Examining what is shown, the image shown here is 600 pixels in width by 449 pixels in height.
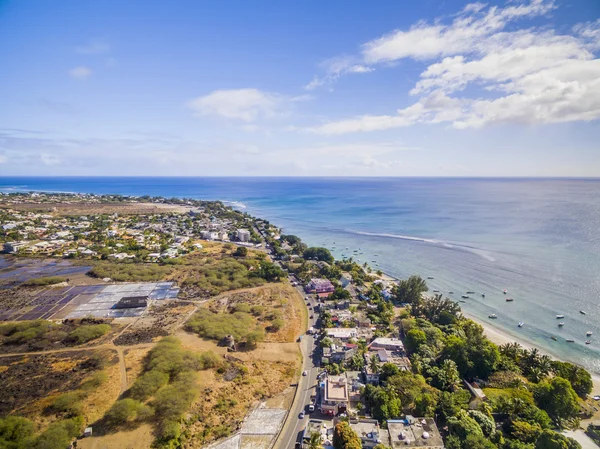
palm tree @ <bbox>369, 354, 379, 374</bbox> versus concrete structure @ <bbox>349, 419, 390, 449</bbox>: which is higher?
palm tree @ <bbox>369, 354, 379, 374</bbox>

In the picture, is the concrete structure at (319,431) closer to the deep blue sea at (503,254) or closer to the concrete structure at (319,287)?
the concrete structure at (319,287)

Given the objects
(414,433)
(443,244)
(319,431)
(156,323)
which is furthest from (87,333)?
(443,244)

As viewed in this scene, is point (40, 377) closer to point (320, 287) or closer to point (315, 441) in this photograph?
point (315, 441)

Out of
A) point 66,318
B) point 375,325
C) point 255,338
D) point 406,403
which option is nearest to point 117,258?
point 66,318

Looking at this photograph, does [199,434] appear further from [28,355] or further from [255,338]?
[28,355]

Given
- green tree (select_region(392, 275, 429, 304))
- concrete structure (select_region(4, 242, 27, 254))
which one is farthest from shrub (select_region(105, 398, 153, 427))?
concrete structure (select_region(4, 242, 27, 254))

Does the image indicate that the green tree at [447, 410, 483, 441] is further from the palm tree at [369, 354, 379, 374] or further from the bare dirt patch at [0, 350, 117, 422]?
the bare dirt patch at [0, 350, 117, 422]

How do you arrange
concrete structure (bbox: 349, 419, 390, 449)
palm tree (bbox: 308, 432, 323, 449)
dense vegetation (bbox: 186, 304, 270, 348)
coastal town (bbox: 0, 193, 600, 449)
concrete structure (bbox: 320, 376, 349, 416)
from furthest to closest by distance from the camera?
dense vegetation (bbox: 186, 304, 270, 348)
concrete structure (bbox: 320, 376, 349, 416)
coastal town (bbox: 0, 193, 600, 449)
concrete structure (bbox: 349, 419, 390, 449)
palm tree (bbox: 308, 432, 323, 449)
